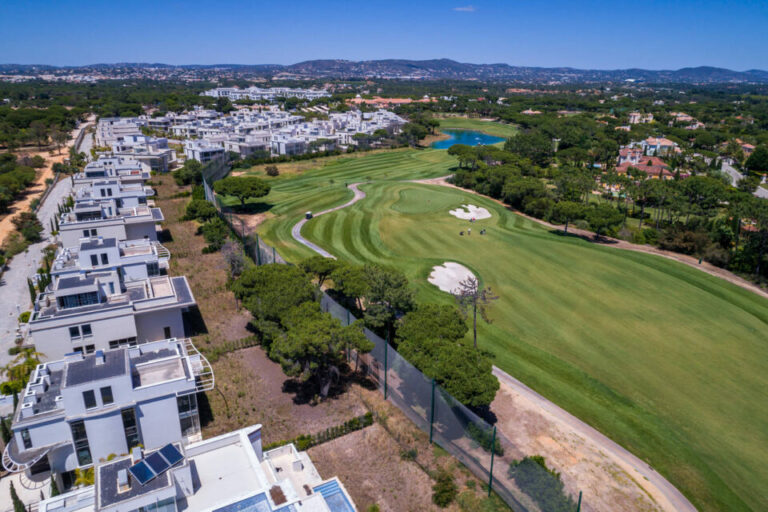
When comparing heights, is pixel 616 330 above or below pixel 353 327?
below

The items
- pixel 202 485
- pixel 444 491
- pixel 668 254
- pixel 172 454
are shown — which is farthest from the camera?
pixel 668 254

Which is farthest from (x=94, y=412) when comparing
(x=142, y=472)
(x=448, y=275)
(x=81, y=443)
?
(x=448, y=275)

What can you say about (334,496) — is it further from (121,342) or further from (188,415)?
(121,342)

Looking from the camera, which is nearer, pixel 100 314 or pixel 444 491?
pixel 444 491

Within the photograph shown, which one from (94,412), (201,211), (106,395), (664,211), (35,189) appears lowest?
(664,211)

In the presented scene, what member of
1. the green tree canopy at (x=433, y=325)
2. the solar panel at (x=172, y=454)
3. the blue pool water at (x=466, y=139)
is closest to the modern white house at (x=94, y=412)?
the solar panel at (x=172, y=454)

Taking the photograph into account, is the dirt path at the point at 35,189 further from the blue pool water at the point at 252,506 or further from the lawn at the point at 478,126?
the lawn at the point at 478,126

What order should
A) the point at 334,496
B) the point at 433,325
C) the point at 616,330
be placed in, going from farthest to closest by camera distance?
the point at 616,330
the point at 433,325
the point at 334,496
